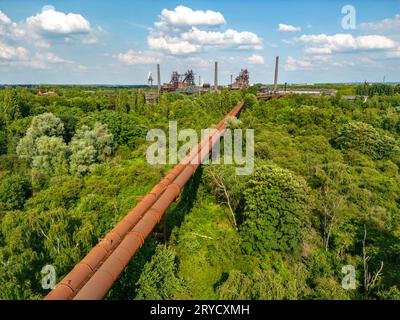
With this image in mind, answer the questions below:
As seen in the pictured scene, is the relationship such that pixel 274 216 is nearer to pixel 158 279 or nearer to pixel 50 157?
pixel 158 279

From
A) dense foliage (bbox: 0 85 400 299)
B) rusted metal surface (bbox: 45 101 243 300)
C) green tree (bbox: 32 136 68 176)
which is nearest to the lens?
rusted metal surface (bbox: 45 101 243 300)

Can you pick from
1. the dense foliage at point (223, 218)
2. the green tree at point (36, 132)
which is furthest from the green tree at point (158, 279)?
the green tree at point (36, 132)

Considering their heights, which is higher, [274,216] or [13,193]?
[274,216]

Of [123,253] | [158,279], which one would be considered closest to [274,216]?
[158,279]

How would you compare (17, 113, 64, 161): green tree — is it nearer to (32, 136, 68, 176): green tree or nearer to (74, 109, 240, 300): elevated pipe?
(32, 136, 68, 176): green tree

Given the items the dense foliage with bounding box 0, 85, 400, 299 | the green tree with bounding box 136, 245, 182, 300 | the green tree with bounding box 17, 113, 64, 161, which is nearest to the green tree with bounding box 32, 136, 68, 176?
the dense foliage with bounding box 0, 85, 400, 299

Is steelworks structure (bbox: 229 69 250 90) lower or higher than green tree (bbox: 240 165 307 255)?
higher
